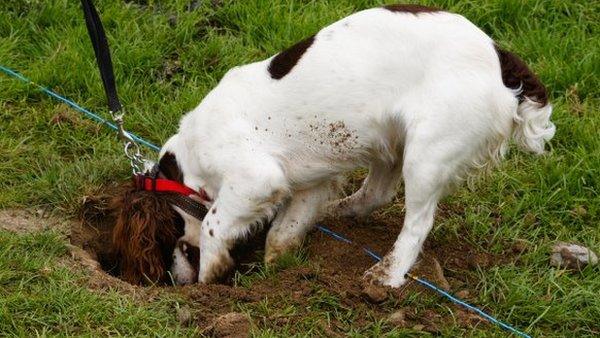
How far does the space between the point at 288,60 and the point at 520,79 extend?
1046 mm

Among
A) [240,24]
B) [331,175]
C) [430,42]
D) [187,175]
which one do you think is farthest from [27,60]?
[430,42]

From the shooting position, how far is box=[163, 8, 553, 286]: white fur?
440 centimetres

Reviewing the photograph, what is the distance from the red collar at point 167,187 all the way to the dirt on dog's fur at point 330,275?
36 cm

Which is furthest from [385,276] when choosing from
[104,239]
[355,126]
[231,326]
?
[104,239]

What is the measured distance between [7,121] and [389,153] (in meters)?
2.36

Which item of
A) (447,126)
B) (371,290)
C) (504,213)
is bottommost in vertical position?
(504,213)

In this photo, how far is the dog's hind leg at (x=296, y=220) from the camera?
4.92 m

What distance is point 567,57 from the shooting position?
6.15 meters

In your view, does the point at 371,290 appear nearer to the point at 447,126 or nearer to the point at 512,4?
the point at 447,126

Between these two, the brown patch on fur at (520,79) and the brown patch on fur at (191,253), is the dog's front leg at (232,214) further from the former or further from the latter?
the brown patch on fur at (520,79)

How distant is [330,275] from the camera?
4570 mm

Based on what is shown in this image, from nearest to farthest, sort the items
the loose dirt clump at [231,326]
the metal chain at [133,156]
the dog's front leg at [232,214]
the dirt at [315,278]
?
the loose dirt clump at [231,326], the dirt at [315,278], the dog's front leg at [232,214], the metal chain at [133,156]

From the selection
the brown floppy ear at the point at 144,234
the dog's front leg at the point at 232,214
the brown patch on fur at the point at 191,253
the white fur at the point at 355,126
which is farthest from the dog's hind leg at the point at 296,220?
the brown floppy ear at the point at 144,234

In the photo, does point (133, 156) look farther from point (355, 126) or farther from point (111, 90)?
point (355, 126)
